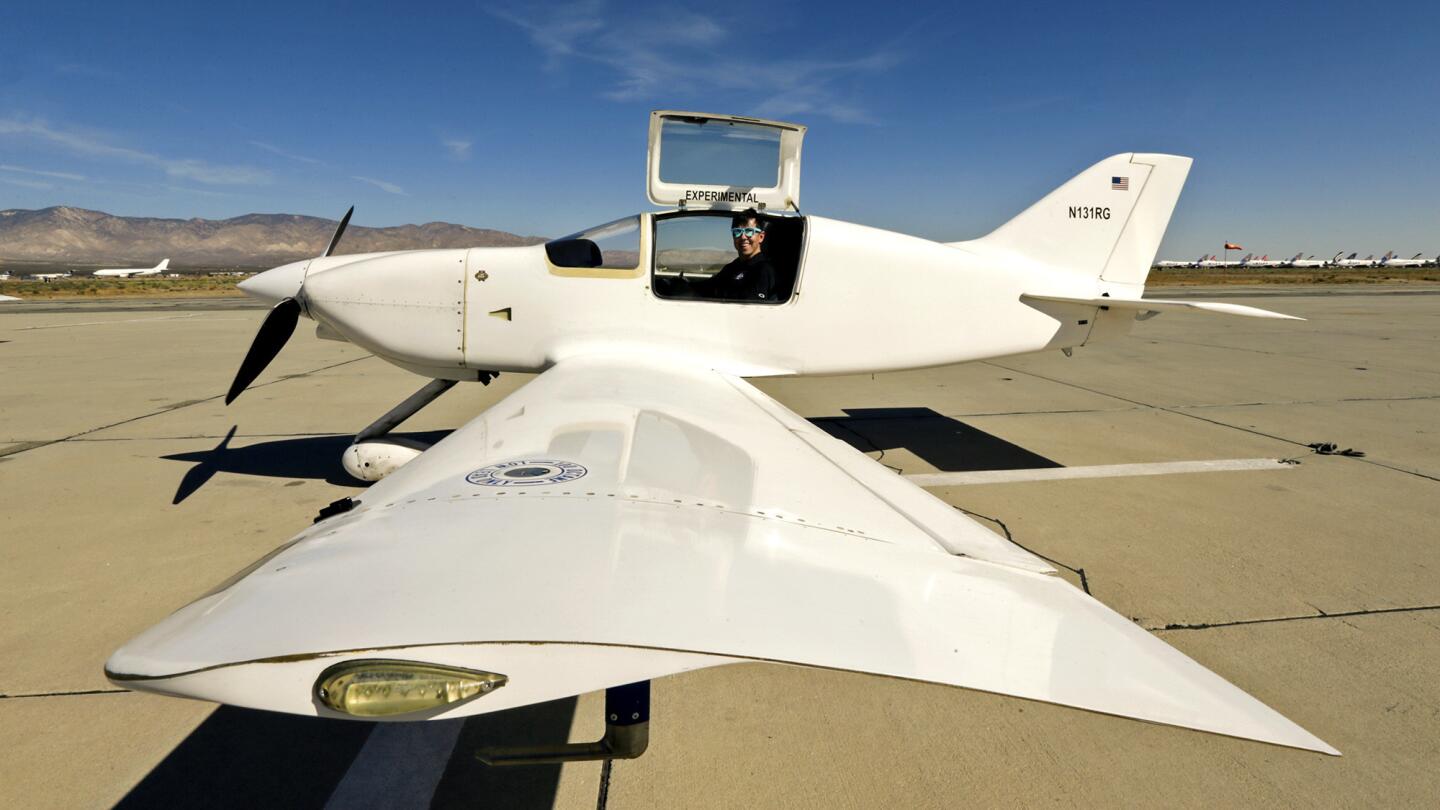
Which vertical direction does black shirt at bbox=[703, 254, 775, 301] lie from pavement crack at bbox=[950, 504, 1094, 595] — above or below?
above

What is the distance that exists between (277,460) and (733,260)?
4167 millimetres

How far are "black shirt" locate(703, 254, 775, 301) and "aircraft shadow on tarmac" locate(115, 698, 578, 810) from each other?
118 inches

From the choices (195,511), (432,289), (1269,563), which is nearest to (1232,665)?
(1269,563)

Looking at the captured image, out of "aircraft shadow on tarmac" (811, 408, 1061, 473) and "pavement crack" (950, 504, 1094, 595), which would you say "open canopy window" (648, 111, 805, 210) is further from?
"pavement crack" (950, 504, 1094, 595)

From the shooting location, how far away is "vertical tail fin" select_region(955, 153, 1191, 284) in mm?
5332

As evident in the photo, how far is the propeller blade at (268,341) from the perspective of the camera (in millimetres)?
4391

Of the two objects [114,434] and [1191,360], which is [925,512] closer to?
[114,434]

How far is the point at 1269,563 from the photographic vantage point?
3688 millimetres

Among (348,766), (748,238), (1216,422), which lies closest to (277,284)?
(748,238)

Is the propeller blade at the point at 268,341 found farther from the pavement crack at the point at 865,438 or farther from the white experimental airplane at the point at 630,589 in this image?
the pavement crack at the point at 865,438

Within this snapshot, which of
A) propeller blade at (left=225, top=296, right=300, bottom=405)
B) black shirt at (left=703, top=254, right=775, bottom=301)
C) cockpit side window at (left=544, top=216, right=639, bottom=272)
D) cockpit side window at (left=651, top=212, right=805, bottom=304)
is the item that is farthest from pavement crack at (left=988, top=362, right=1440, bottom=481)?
propeller blade at (left=225, top=296, right=300, bottom=405)

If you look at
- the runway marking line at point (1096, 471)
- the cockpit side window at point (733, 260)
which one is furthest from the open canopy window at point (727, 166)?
the runway marking line at point (1096, 471)

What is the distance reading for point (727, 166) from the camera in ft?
16.5

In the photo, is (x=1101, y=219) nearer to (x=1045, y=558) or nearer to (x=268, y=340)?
(x=1045, y=558)
